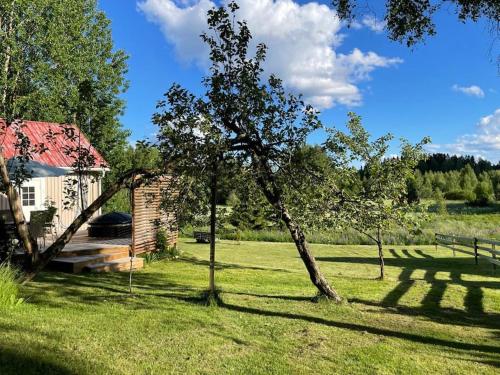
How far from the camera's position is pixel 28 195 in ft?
51.1

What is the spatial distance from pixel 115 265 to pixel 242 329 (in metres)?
5.60

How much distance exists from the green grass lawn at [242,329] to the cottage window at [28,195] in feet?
24.2

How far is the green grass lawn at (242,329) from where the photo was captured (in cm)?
466

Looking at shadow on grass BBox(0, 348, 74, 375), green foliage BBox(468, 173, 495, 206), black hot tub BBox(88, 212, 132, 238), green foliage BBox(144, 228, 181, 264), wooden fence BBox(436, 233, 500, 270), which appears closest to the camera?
shadow on grass BBox(0, 348, 74, 375)

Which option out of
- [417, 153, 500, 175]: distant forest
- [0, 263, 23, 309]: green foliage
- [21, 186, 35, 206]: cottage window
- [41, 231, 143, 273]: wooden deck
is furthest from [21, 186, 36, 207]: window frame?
[417, 153, 500, 175]: distant forest

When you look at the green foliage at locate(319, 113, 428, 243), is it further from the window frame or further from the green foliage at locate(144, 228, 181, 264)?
the window frame

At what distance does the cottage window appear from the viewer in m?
15.5

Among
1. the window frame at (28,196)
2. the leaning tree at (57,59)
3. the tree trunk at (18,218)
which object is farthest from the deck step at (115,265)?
the leaning tree at (57,59)

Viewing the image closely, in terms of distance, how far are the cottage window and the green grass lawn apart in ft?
24.2

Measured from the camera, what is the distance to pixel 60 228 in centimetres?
1620

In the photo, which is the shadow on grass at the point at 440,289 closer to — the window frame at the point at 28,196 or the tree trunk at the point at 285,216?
the tree trunk at the point at 285,216

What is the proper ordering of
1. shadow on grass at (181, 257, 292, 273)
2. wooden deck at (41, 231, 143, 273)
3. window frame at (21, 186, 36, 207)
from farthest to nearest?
window frame at (21, 186, 36, 207) < shadow on grass at (181, 257, 292, 273) < wooden deck at (41, 231, 143, 273)

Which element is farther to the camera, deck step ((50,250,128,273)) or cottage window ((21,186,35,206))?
cottage window ((21,186,35,206))

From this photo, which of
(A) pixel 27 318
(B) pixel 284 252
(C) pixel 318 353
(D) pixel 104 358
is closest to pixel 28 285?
(A) pixel 27 318
